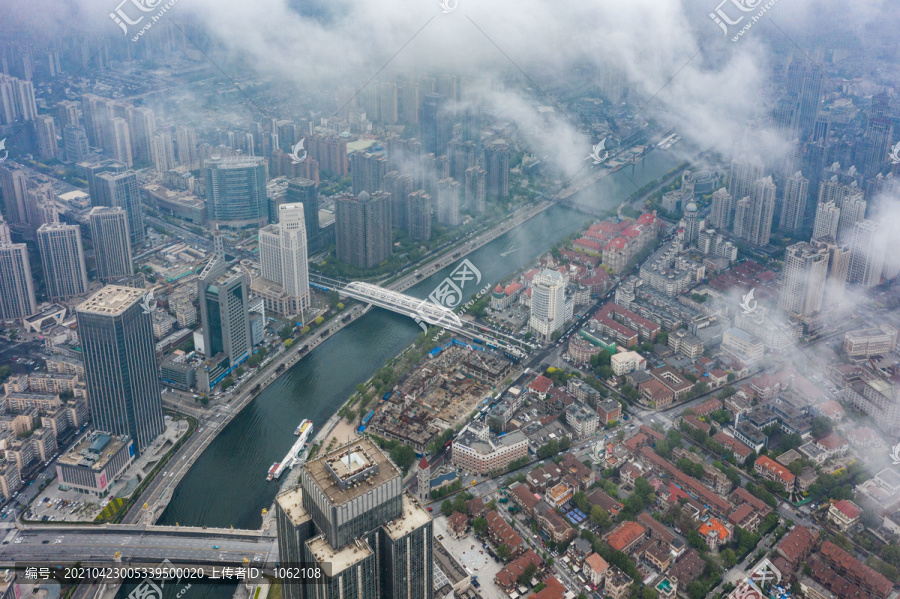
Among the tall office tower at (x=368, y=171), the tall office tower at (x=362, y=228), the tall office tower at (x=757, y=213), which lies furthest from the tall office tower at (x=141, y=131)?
the tall office tower at (x=757, y=213)

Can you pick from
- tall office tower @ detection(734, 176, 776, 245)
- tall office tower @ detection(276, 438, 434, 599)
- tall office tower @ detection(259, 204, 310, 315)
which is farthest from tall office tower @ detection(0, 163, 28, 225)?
tall office tower @ detection(734, 176, 776, 245)

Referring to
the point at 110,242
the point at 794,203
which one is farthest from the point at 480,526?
the point at 794,203

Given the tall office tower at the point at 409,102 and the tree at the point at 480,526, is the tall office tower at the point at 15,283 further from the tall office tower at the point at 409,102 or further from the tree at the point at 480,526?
the tall office tower at the point at 409,102

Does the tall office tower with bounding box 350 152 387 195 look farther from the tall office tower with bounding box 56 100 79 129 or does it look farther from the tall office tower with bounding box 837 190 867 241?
the tall office tower with bounding box 837 190 867 241

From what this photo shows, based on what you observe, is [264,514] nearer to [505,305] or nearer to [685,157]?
[505,305]

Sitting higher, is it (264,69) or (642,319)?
(264,69)

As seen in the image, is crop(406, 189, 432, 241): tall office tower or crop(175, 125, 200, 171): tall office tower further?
crop(175, 125, 200, 171): tall office tower

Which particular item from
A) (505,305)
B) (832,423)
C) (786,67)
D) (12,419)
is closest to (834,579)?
(832,423)

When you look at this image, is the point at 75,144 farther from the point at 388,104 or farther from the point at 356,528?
the point at 356,528
